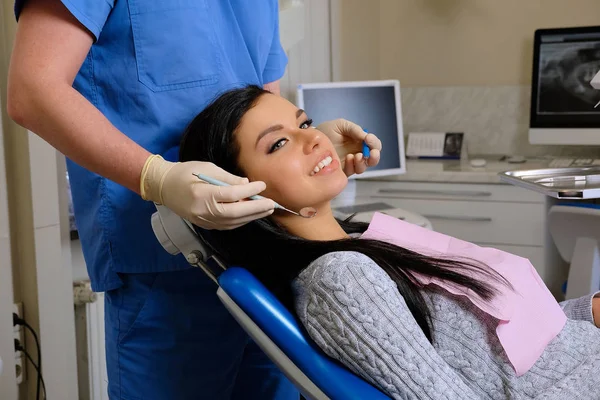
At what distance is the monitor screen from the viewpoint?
3113 millimetres

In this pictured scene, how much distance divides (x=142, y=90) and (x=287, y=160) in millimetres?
272

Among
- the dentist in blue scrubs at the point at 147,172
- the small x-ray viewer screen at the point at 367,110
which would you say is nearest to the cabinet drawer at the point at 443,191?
the small x-ray viewer screen at the point at 367,110

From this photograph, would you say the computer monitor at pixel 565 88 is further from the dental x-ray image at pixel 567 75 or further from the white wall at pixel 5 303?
the white wall at pixel 5 303

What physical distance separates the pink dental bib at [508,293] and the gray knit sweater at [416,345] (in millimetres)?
18

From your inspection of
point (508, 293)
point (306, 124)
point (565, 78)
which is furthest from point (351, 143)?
point (565, 78)

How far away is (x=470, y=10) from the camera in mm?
3625

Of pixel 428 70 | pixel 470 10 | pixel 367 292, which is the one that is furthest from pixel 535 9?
pixel 367 292

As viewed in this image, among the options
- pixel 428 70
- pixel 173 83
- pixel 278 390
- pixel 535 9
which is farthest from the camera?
pixel 428 70

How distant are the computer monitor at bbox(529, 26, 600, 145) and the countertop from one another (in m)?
0.16

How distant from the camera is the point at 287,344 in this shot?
3.49ft

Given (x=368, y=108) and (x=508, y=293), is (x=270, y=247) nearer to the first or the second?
(x=508, y=293)

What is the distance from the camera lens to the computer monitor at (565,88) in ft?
10.2

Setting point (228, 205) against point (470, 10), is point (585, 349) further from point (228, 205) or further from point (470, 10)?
point (470, 10)

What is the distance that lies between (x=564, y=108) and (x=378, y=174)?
0.86 metres
